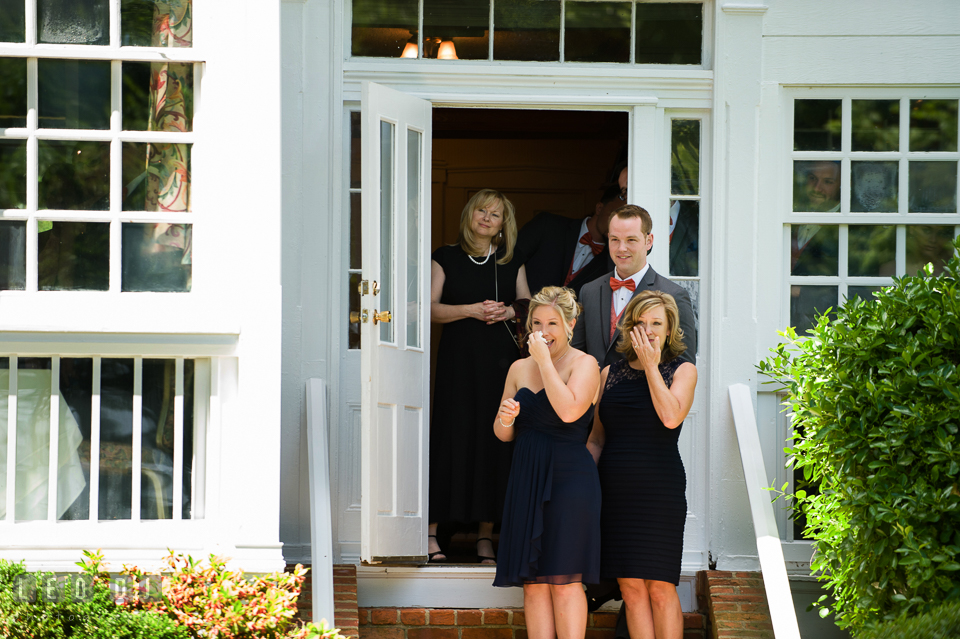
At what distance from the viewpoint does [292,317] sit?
5160 millimetres

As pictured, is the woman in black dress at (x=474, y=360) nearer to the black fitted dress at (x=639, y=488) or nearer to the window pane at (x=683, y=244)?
the window pane at (x=683, y=244)

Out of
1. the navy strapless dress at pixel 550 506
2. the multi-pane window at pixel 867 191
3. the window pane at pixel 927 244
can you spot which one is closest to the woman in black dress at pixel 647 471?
the navy strapless dress at pixel 550 506

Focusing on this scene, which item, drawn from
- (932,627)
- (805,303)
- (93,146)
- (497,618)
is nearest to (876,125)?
(805,303)

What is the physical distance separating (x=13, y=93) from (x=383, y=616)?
2.88 metres

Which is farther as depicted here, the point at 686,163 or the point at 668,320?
the point at 686,163

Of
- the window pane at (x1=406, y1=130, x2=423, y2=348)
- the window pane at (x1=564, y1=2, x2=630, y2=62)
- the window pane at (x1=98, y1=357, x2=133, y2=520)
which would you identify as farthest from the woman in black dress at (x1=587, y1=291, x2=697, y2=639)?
the window pane at (x1=98, y1=357, x2=133, y2=520)

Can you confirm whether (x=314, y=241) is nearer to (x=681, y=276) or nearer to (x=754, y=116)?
(x=681, y=276)

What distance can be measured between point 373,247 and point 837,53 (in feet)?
8.45

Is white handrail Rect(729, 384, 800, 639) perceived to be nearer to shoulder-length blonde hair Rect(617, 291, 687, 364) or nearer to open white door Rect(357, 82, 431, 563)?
shoulder-length blonde hair Rect(617, 291, 687, 364)

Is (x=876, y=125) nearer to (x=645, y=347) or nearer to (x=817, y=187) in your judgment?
(x=817, y=187)

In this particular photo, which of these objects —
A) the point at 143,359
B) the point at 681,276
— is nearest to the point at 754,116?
the point at 681,276

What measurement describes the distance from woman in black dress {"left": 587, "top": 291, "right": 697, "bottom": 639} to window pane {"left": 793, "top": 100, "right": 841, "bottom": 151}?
1.49 meters

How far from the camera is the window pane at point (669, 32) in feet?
17.7

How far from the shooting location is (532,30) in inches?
212
